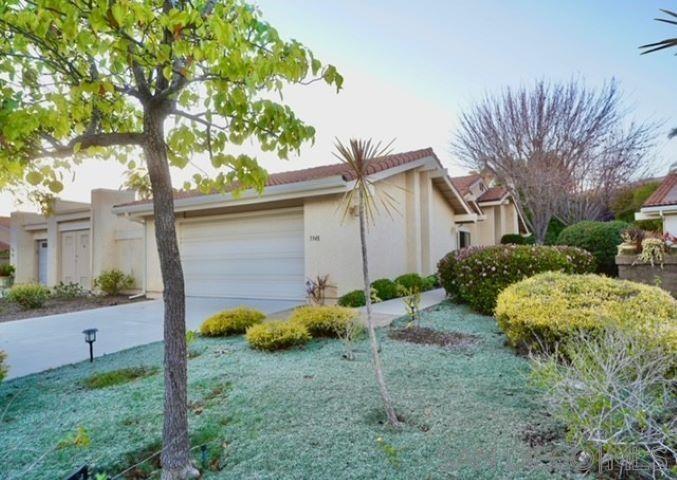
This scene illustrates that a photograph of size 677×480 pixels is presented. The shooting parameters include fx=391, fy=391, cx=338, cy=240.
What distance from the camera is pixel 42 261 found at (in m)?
21.4

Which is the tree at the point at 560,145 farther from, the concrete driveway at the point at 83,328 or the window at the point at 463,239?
the concrete driveway at the point at 83,328

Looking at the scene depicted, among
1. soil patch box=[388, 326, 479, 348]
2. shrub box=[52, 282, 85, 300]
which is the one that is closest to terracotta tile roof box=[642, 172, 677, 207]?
soil patch box=[388, 326, 479, 348]

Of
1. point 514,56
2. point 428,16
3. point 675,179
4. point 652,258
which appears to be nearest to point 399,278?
point 652,258

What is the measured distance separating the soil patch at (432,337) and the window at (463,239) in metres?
13.9

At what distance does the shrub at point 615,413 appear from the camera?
2.71 m

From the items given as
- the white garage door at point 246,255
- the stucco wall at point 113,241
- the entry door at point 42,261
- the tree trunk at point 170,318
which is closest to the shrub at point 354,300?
the white garage door at point 246,255

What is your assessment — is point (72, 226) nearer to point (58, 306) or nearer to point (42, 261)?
point (42, 261)

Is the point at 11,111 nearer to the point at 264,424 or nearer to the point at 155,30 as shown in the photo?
the point at 155,30

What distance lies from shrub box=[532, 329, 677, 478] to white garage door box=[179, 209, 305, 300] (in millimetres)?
9602

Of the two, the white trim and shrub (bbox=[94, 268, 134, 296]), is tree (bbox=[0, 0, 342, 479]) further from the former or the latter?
the white trim

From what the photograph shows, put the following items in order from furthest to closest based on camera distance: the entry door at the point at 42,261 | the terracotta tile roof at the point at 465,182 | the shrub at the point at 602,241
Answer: the entry door at the point at 42,261, the terracotta tile roof at the point at 465,182, the shrub at the point at 602,241

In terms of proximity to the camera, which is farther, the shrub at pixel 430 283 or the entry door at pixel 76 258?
the entry door at pixel 76 258

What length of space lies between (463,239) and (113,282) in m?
16.9

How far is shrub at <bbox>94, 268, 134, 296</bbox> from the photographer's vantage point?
51.2 ft
